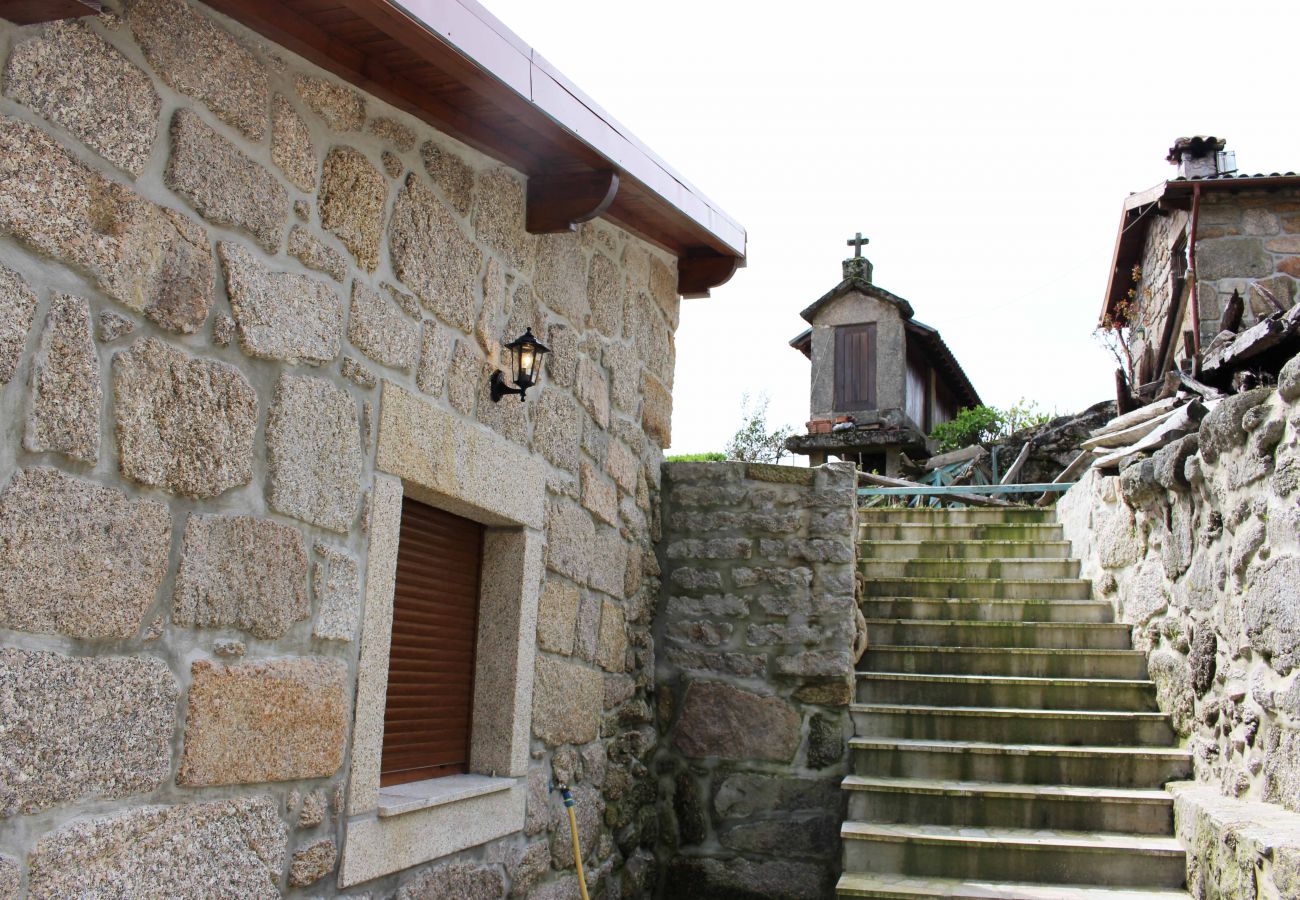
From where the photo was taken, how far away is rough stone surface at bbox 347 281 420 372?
9.64 feet

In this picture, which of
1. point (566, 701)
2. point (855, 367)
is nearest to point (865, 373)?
point (855, 367)

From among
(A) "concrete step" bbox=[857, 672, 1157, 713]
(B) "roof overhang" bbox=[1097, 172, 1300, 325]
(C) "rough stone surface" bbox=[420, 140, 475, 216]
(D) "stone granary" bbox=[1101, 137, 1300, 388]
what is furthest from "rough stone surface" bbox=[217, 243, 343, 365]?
(B) "roof overhang" bbox=[1097, 172, 1300, 325]

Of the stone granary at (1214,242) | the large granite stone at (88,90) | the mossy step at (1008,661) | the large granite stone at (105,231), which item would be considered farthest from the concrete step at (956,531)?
the large granite stone at (88,90)

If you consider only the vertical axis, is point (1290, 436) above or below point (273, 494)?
above

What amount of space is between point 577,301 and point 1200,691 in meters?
3.05

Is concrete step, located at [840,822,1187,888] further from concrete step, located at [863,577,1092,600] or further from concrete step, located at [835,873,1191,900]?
concrete step, located at [863,577,1092,600]

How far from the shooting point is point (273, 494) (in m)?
2.59

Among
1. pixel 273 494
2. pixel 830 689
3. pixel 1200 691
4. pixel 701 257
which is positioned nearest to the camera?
pixel 273 494

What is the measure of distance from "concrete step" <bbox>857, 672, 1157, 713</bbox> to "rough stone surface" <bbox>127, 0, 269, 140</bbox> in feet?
13.0

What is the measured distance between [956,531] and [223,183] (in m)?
5.81

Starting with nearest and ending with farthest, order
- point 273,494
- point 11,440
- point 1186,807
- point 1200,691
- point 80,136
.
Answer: point 11,440 < point 80,136 < point 273,494 < point 1186,807 < point 1200,691

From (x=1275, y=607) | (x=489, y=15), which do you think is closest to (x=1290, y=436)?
(x=1275, y=607)

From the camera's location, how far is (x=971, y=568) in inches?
260

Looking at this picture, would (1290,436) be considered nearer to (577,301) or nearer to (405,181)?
(577,301)
